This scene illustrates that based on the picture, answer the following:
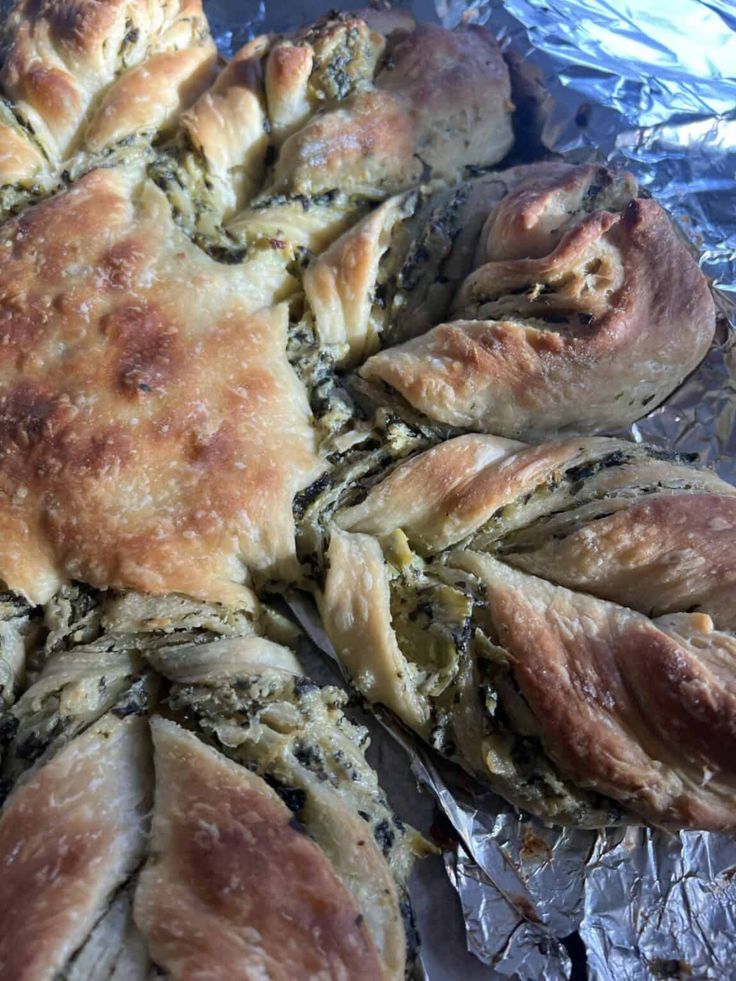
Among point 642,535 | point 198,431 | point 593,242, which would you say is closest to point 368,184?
point 593,242

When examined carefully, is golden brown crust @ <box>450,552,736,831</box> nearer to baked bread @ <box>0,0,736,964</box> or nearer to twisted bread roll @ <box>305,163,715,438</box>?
baked bread @ <box>0,0,736,964</box>

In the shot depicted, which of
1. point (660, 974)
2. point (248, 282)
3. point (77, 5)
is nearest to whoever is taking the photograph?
point (660, 974)

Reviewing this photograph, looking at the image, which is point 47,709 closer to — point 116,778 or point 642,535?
point 116,778

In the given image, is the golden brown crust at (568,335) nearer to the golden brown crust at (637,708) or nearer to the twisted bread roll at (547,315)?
the twisted bread roll at (547,315)

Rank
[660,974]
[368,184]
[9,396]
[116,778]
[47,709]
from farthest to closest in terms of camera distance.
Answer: [368,184]
[9,396]
[660,974]
[47,709]
[116,778]

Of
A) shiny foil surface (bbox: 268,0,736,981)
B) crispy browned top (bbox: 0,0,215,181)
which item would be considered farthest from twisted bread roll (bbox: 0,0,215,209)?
shiny foil surface (bbox: 268,0,736,981)

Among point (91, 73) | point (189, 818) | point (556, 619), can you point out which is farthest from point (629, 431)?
point (91, 73)

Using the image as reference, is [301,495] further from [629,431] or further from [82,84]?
[82,84]
